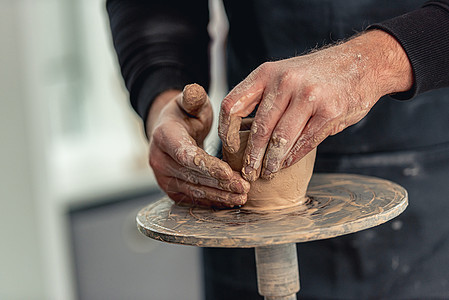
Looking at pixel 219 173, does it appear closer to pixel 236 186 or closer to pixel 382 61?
pixel 236 186

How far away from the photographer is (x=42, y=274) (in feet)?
6.35

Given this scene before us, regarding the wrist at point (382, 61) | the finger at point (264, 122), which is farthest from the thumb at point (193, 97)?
the wrist at point (382, 61)

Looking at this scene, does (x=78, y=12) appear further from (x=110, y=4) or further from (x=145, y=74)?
(x=145, y=74)

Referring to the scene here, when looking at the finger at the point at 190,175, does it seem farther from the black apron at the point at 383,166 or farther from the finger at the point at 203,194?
the black apron at the point at 383,166

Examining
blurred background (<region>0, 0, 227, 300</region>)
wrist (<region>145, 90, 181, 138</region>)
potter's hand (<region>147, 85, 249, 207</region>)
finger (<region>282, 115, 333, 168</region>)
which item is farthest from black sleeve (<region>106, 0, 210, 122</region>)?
blurred background (<region>0, 0, 227, 300</region>)

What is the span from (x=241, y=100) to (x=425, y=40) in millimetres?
278

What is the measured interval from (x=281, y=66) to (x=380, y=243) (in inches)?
19.4

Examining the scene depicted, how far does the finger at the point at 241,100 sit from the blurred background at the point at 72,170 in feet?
3.23

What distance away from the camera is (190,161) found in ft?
2.49

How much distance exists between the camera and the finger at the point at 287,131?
679mm

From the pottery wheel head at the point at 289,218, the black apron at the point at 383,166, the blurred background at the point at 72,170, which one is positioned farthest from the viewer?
the blurred background at the point at 72,170

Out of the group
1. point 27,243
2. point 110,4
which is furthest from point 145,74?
Result: point 27,243

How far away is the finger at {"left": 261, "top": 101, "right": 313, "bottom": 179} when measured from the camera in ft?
2.23

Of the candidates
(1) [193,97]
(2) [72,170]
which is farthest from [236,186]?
(2) [72,170]
